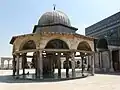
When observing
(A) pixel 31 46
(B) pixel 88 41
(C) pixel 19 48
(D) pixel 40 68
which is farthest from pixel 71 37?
(A) pixel 31 46

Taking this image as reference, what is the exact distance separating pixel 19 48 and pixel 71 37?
5.76 m

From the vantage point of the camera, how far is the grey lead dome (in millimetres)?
21267

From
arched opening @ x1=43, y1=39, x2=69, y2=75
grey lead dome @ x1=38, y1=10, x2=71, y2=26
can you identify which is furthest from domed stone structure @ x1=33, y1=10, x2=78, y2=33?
arched opening @ x1=43, y1=39, x2=69, y2=75

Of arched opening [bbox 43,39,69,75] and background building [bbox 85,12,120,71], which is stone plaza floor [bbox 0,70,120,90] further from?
background building [bbox 85,12,120,71]

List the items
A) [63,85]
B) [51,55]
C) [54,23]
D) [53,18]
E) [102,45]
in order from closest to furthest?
[63,85], [54,23], [53,18], [51,55], [102,45]

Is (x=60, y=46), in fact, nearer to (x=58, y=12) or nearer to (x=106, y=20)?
(x=58, y=12)

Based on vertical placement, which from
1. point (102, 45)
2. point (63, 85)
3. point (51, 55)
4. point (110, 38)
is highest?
point (110, 38)

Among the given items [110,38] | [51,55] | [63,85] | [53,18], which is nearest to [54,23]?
[53,18]

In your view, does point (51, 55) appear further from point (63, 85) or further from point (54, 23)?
point (63, 85)

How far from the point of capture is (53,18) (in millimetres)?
21375

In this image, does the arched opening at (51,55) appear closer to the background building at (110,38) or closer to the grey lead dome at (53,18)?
the grey lead dome at (53,18)

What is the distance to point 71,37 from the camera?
18469 millimetres

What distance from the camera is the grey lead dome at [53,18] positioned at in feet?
69.8

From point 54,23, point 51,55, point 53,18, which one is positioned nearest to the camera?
point 54,23
